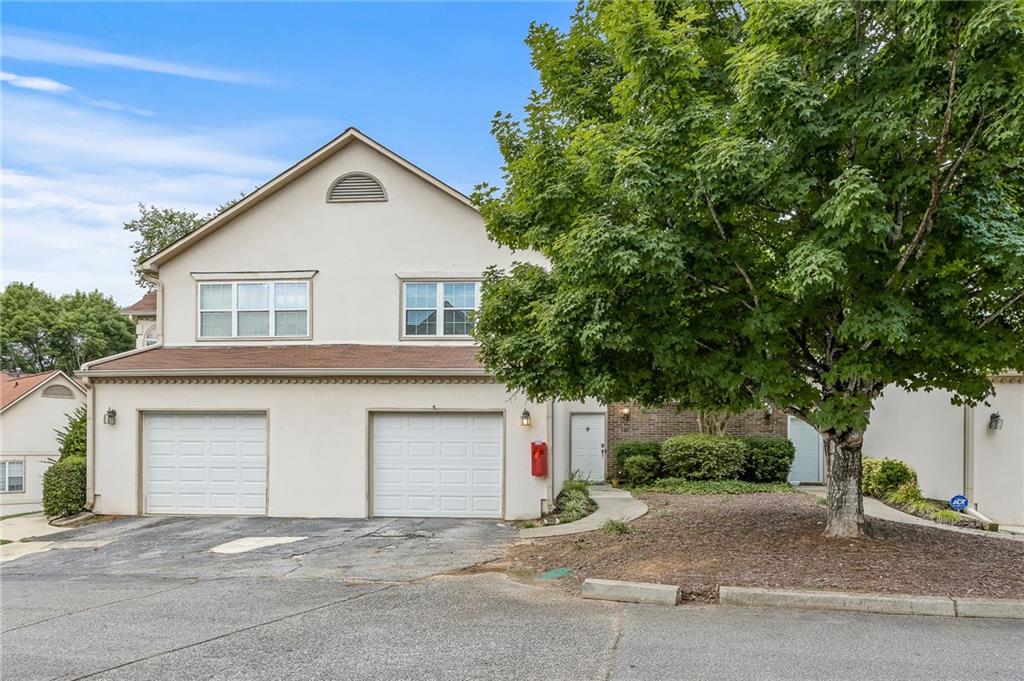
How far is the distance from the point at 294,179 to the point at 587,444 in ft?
33.1

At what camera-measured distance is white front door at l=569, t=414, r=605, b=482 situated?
63.0 ft

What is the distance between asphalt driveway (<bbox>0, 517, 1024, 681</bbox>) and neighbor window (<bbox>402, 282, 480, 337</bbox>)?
262 inches

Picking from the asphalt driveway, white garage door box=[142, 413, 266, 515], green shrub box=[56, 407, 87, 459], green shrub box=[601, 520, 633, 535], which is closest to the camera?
the asphalt driveway

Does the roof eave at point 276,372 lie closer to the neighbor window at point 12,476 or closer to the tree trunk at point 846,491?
the tree trunk at point 846,491

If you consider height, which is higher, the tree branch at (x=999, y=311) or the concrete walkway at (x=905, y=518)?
the tree branch at (x=999, y=311)

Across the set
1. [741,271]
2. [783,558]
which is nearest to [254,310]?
[741,271]

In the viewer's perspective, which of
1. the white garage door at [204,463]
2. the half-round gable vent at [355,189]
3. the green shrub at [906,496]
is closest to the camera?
Result: the green shrub at [906,496]

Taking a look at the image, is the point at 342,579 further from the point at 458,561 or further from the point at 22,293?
the point at 22,293

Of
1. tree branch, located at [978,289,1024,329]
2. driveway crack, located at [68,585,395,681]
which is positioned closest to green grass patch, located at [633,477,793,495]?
tree branch, located at [978,289,1024,329]

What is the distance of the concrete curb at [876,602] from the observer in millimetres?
6613

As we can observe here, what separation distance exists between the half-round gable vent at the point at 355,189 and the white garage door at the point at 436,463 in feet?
16.2

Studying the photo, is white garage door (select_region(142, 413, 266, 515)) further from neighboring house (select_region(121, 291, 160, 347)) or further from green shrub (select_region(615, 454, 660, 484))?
green shrub (select_region(615, 454, 660, 484))

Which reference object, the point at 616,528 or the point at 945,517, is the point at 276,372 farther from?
the point at 945,517

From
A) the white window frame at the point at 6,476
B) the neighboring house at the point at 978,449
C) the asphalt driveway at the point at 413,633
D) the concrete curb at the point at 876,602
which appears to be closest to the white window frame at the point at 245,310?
the asphalt driveway at the point at 413,633
